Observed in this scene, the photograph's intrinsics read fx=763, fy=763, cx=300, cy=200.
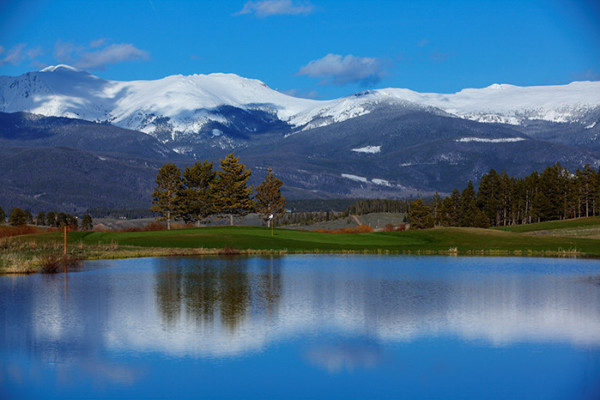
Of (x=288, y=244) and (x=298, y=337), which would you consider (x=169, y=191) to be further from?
(x=298, y=337)

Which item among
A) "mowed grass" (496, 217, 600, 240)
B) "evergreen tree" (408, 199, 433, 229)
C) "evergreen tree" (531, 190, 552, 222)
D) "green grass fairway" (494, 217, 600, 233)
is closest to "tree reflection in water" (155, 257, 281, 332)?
Answer: "mowed grass" (496, 217, 600, 240)

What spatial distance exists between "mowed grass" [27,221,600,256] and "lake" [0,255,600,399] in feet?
92.4

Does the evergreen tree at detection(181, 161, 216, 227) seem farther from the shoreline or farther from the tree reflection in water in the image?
the tree reflection in water

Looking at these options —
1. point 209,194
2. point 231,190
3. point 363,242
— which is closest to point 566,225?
point 363,242

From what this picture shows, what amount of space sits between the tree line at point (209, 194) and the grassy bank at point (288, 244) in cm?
1633

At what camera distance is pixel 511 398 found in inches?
931

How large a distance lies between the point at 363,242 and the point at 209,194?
112 ft

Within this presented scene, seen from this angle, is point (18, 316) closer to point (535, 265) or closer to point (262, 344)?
point (262, 344)

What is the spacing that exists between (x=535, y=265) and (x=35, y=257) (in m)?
41.9

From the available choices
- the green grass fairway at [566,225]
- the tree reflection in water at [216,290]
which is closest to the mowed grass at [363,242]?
the tree reflection in water at [216,290]

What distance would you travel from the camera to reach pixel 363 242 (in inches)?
3666

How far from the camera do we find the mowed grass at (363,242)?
82.2m

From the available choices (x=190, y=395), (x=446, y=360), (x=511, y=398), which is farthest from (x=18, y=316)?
(x=511, y=398)

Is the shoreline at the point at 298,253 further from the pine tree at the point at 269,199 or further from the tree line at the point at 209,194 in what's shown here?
the pine tree at the point at 269,199
